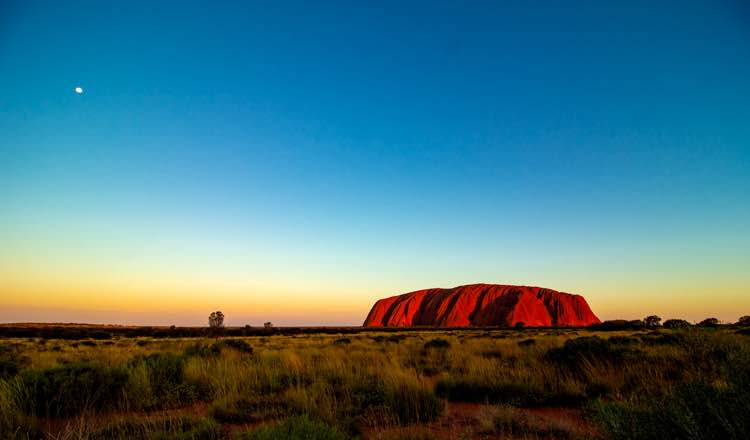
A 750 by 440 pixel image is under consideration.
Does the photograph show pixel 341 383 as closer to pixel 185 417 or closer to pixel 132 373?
pixel 185 417

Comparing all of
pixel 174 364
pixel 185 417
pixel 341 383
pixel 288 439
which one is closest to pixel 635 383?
pixel 341 383

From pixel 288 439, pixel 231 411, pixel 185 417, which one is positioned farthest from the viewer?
pixel 231 411

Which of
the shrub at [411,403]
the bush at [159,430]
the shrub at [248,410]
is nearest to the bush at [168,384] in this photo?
the shrub at [248,410]

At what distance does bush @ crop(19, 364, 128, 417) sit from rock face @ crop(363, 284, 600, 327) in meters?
89.8

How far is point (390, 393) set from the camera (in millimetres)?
6391

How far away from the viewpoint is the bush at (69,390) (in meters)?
6.17

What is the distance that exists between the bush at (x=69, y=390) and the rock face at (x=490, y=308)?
89.8m

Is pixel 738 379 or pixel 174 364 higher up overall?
pixel 738 379

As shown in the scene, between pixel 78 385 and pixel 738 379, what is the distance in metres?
9.05

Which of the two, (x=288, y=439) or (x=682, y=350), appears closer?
(x=288, y=439)

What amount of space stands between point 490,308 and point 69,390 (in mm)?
99636

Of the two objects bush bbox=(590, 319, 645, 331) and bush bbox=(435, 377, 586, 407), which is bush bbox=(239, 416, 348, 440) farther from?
bush bbox=(590, 319, 645, 331)

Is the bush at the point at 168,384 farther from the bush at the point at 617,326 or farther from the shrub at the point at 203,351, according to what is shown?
the bush at the point at 617,326

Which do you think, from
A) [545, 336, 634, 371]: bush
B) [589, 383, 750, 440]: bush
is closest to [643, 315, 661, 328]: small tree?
[545, 336, 634, 371]: bush
